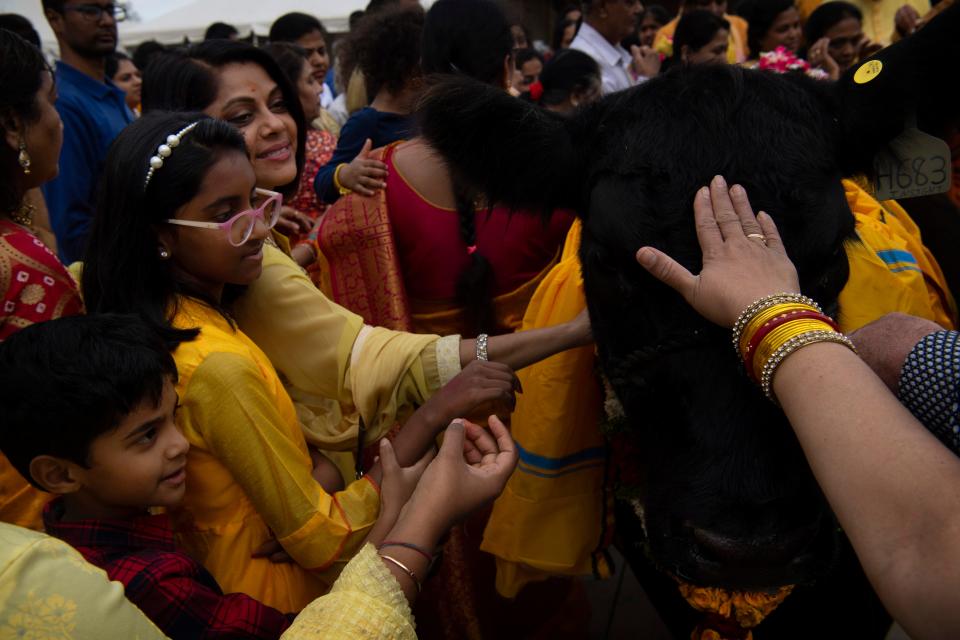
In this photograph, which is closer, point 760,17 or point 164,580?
point 164,580

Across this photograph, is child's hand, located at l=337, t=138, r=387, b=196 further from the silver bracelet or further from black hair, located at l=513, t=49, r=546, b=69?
black hair, located at l=513, t=49, r=546, b=69

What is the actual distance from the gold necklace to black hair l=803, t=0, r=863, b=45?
5.79m

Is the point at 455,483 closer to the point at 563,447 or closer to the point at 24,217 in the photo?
the point at 563,447

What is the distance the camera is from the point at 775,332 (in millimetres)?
1227

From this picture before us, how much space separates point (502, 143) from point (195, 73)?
1.13m

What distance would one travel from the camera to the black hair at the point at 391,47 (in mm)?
3561

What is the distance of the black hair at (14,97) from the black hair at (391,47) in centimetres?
171

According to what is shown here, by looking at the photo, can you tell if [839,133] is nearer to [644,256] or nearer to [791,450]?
[644,256]

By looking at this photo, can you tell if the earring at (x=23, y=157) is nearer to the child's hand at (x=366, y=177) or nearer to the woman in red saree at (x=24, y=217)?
the woman in red saree at (x=24, y=217)

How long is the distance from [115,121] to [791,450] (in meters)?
4.43

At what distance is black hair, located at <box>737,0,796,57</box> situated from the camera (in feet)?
20.4

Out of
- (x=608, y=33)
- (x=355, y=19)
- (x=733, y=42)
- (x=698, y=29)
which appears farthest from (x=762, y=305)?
(x=733, y=42)

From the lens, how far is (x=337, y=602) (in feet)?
4.60

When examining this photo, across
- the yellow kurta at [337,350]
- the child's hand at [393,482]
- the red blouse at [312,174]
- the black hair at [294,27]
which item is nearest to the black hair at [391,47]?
the red blouse at [312,174]
